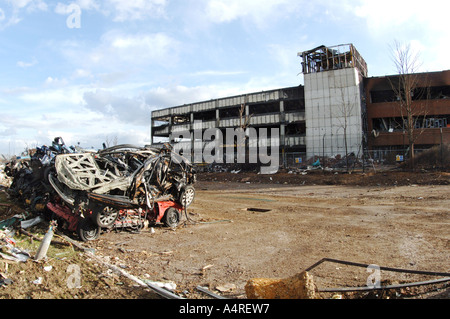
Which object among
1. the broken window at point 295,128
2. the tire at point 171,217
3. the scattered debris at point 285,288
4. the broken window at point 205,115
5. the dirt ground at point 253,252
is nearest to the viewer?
the scattered debris at point 285,288

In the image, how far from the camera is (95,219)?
7.02 metres

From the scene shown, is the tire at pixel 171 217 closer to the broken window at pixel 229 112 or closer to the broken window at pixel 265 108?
the broken window at pixel 265 108

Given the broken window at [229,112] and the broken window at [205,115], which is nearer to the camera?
the broken window at [229,112]

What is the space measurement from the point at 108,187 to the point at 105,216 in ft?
2.56

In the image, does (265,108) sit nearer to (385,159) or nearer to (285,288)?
(385,159)

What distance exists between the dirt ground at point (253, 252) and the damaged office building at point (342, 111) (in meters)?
19.2

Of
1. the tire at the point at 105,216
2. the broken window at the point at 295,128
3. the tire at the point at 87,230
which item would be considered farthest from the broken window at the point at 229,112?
the tire at the point at 87,230

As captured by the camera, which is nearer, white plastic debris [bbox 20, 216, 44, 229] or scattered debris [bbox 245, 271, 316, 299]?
scattered debris [bbox 245, 271, 316, 299]

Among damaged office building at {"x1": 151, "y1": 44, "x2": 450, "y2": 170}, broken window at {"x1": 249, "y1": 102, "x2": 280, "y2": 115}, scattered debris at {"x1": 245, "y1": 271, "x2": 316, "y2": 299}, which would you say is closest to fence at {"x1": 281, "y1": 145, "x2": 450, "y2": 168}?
damaged office building at {"x1": 151, "y1": 44, "x2": 450, "y2": 170}

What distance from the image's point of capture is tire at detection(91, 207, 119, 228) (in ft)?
23.0

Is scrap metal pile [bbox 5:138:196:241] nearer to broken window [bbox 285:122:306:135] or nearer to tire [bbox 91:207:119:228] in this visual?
tire [bbox 91:207:119:228]

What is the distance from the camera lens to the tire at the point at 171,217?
9039 millimetres
